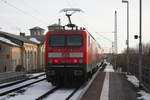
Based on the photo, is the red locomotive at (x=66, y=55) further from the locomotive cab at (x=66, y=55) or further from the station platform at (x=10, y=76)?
the station platform at (x=10, y=76)

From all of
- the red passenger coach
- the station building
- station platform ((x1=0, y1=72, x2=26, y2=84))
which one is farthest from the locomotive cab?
the station building

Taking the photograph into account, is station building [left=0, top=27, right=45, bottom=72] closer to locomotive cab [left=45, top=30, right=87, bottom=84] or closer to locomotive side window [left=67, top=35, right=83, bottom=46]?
locomotive cab [left=45, top=30, right=87, bottom=84]

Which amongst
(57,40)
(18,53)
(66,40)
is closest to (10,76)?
(57,40)

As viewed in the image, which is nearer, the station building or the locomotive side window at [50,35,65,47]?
the locomotive side window at [50,35,65,47]

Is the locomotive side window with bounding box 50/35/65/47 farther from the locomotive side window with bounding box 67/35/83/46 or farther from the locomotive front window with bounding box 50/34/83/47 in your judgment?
the locomotive side window with bounding box 67/35/83/46

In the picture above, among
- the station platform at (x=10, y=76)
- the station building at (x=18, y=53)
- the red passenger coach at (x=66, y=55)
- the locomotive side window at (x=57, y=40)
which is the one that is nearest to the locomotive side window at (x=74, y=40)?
the red passenger coach at (x=66, y=55)

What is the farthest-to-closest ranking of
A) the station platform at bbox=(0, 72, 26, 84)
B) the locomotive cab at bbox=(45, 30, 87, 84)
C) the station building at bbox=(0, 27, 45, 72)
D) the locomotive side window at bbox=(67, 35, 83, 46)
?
the station building at bbox=(0, 27, 45, 72) < the station platform at bbox=(0, 72, 26, 84) < the locomotive side window at bbox=(67, 35, 83, 46) < the locomotive cab at bbox=(45, 30, 87, 84)

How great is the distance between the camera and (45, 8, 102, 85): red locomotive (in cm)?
1594

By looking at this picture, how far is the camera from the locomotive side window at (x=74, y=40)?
1638cm

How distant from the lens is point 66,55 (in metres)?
16.1

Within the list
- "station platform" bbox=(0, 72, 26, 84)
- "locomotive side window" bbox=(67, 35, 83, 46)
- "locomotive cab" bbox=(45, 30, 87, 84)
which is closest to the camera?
"locomotive cab" bbox=(45, 30, 87, 84)

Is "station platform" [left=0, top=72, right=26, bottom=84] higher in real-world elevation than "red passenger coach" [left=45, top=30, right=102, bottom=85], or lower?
lower

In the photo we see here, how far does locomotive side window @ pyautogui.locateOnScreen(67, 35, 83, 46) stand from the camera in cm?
1638

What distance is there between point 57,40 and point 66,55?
102 cm
